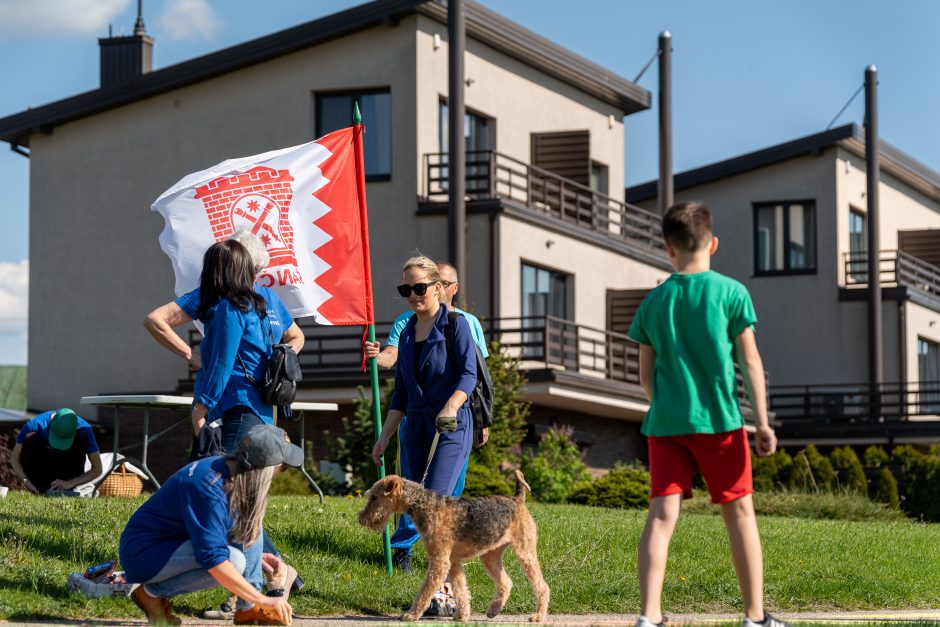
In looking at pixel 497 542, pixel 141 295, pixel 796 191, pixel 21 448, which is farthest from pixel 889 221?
pixel 497 542

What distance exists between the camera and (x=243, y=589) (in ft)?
24.2

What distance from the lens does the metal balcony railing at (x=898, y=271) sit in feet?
129

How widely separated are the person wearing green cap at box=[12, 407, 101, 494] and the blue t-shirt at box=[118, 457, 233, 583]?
6255 mm

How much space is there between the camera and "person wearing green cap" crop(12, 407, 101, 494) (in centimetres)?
1367

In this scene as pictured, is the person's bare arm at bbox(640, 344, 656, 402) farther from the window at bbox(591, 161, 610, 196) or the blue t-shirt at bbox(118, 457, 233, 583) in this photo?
the window at bbox(591, 161, 610, 196)

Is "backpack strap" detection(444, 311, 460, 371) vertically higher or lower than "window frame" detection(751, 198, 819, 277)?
lower

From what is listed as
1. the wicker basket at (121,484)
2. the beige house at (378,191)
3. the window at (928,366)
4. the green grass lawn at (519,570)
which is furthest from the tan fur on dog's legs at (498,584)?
the window at (928,366)

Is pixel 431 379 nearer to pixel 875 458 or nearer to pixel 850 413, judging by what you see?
pixel 875 458

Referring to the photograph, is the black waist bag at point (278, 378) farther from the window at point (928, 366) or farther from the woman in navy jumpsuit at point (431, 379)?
the window at point (928, 366)

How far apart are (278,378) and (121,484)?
26.8 ft

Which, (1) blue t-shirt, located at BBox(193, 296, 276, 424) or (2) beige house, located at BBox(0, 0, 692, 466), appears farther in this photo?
(2) beige house, located at BBox(0, 0, 692, 466)

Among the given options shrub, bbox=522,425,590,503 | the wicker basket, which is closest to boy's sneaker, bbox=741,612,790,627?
the wicker basket

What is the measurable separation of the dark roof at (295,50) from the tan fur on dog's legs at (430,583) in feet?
69.8

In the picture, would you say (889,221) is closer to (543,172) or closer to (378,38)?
(543,172)
